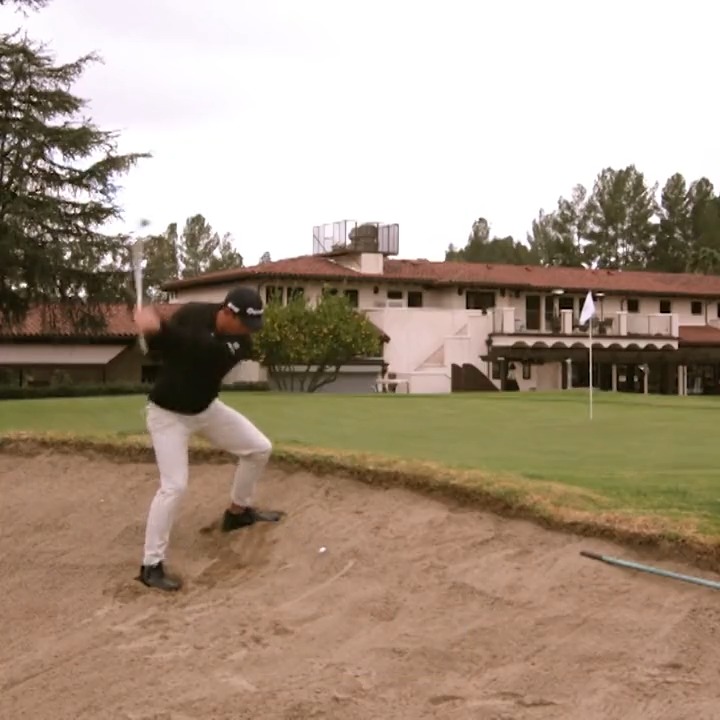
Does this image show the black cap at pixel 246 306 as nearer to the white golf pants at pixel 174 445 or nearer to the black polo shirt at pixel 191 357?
the black polo shirt at pixel 191 357

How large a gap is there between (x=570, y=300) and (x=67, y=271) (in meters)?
34.6

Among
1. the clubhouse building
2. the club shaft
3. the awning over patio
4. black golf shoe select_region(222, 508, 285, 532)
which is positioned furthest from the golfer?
the awning over patio

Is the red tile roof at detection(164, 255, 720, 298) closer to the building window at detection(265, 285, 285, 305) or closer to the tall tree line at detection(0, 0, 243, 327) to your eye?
the building window at detection(265, 285, 285, 305)

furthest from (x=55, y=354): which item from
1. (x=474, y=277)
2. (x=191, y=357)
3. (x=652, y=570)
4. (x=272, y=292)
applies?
(x=652, y=570)

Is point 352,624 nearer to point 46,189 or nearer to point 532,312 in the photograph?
point 46,189

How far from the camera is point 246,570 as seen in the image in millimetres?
8602

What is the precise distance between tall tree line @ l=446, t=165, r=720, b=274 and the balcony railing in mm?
38691

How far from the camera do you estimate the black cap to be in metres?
8.44

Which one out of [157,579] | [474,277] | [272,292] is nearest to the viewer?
[157,579]

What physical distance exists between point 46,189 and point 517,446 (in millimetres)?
28717

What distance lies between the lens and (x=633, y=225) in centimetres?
10275

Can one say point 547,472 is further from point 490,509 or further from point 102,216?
point 102,216

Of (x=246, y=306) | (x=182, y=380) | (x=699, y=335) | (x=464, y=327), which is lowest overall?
(x=182, y=380)

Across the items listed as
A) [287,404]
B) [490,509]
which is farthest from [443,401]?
[490,509]
